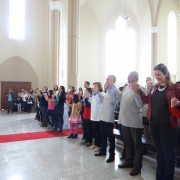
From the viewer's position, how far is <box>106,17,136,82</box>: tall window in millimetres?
18516

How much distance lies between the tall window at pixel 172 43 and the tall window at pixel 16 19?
10883mm

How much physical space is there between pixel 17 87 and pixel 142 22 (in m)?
11.2

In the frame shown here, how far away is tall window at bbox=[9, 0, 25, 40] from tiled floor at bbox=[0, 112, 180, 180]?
37.0ft


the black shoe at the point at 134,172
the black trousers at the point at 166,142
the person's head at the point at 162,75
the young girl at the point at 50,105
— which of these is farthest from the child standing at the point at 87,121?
the person's head at the point at 162,75

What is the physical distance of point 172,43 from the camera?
16453 mm

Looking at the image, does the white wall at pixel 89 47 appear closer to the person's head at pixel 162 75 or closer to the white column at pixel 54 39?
the white column at pixel 54 39

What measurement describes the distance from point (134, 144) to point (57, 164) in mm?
1472

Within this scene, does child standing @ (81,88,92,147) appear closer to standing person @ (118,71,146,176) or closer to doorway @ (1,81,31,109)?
standing person @ (118,71,146,176)

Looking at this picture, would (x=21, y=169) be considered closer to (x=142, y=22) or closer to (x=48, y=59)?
(x=48, y=59)

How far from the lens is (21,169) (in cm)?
373

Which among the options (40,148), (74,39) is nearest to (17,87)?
(74,39)

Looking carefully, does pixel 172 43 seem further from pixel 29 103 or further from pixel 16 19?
pixel 16 19

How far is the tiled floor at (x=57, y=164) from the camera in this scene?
344 centimetres

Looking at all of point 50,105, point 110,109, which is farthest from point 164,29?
point 110,109
